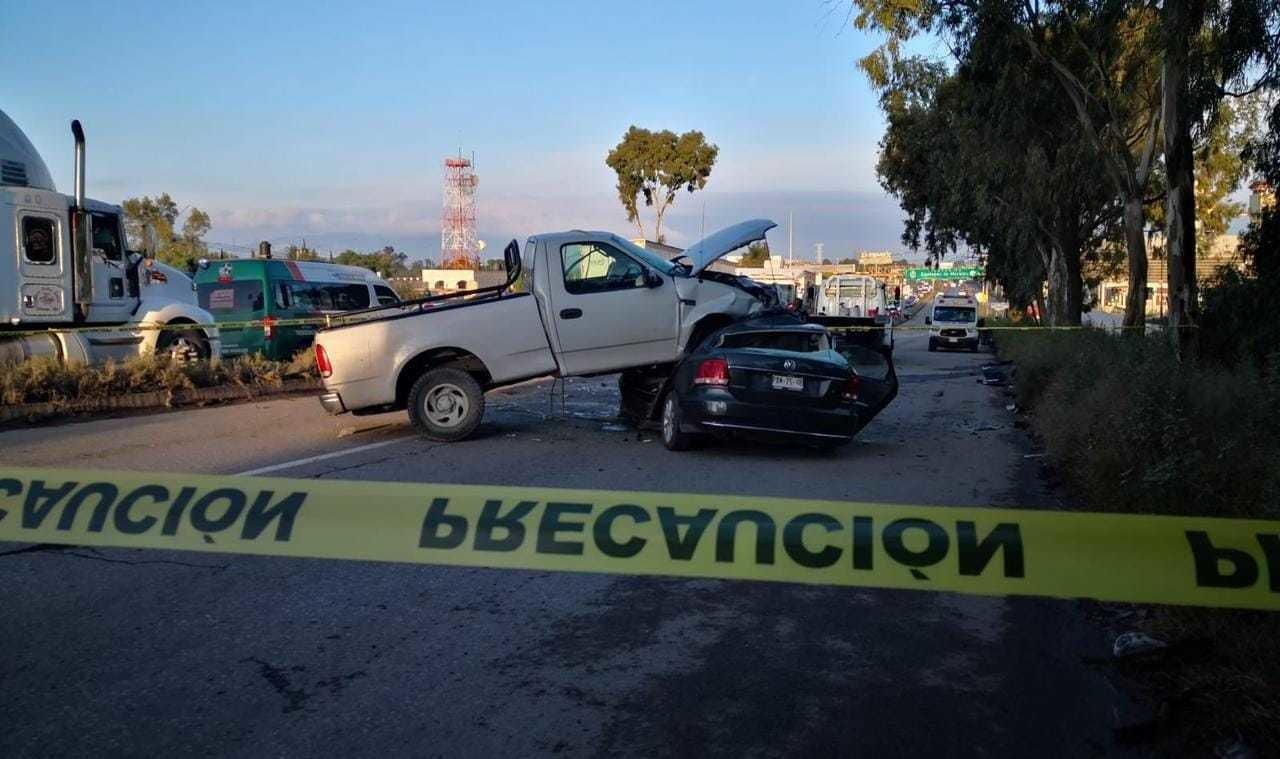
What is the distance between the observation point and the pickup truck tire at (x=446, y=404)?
11.4 meters

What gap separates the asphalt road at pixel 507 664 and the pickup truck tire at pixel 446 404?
4730mm

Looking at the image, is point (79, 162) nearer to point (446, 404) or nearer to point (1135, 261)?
point (446, 404)

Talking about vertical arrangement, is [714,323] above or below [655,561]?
above

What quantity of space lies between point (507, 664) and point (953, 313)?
37.2 meters

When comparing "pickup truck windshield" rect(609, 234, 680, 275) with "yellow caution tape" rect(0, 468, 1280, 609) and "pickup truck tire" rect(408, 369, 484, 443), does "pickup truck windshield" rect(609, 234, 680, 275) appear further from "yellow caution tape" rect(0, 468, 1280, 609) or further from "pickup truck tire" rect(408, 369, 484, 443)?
"yellow caution tape" rect(0, 468, 1280, 609)

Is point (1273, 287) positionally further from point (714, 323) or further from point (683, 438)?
point (683, 438)

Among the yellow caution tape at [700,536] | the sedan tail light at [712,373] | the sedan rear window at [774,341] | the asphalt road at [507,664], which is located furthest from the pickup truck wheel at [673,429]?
the yellow caution tape at [700,536]

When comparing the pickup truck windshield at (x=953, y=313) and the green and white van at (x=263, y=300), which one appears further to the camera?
the pickup truck windshield at (x=953, y=313)

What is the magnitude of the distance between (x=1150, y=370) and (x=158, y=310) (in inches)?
580

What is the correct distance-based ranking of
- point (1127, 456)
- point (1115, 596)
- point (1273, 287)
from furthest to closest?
1. point (1273, 287)
2. point (1127, 456)
3. point (1115, 596)

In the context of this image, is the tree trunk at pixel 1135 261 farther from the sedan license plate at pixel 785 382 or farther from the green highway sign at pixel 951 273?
the green highway sign at pixel 951 273

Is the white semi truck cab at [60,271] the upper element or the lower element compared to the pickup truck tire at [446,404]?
upper

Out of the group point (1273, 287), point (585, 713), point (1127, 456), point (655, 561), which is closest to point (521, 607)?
point (585, 713)

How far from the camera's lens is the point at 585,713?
4363 millimetres
